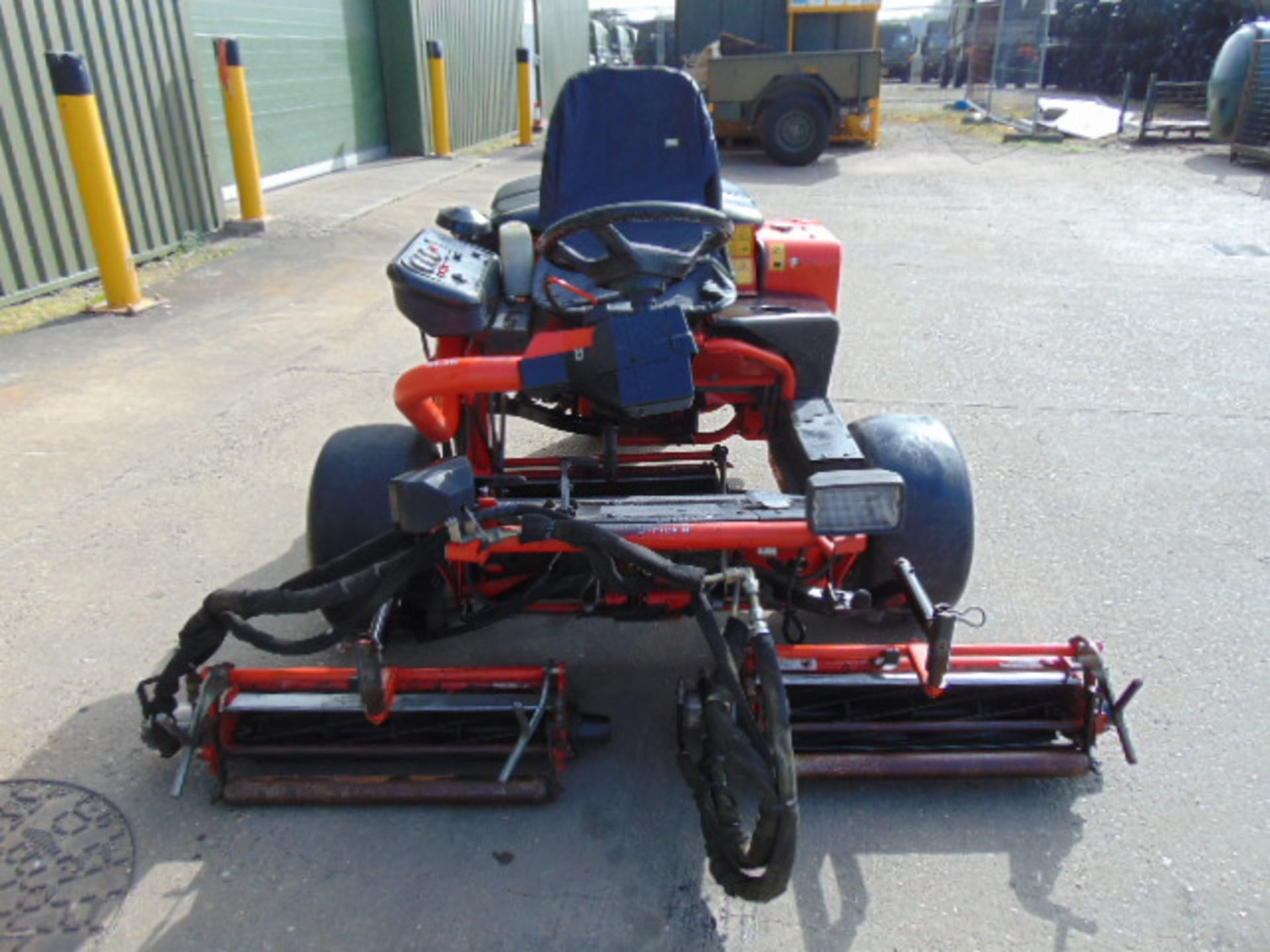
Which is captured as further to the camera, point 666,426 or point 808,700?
point 666,426

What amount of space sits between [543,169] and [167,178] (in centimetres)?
539

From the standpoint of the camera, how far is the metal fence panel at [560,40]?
19.7 m

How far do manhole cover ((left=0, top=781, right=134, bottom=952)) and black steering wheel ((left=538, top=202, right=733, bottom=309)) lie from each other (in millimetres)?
1906

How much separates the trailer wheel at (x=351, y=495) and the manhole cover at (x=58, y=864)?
76 centimetres

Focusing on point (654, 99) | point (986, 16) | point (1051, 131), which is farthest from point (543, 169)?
point (986, 16)

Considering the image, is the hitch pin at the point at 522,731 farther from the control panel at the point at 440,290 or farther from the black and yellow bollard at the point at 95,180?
the black and yellow bollard at the point at 95,180

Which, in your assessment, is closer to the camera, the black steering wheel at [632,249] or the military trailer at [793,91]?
the black steering wheel at [632,249]

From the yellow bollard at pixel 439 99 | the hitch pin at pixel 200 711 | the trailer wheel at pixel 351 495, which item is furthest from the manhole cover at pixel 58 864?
the yellow bollard at pixel 439 99

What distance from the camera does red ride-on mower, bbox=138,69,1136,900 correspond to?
7.07 feet

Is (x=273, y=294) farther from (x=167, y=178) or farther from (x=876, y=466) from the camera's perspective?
(x=876, y=466)

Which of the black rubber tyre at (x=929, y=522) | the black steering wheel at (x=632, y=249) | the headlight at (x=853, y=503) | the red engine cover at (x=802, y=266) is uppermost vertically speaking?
the black steering wheel at (x=632, y=249)

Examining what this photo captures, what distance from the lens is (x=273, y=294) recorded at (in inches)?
286

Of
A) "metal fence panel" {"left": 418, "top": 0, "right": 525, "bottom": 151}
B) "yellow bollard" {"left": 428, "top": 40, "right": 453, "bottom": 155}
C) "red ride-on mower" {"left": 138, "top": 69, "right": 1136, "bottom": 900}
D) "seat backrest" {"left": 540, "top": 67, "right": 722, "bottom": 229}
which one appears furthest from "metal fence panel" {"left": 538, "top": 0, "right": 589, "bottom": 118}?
"red ride-on mower" {"left": 138, "top": 69, "right": 1136, "bottom": 900}

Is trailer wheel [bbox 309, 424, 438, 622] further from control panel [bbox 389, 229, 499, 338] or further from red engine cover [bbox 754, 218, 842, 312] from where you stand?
red engine cover [bbox 754, 218, 842, 312]
